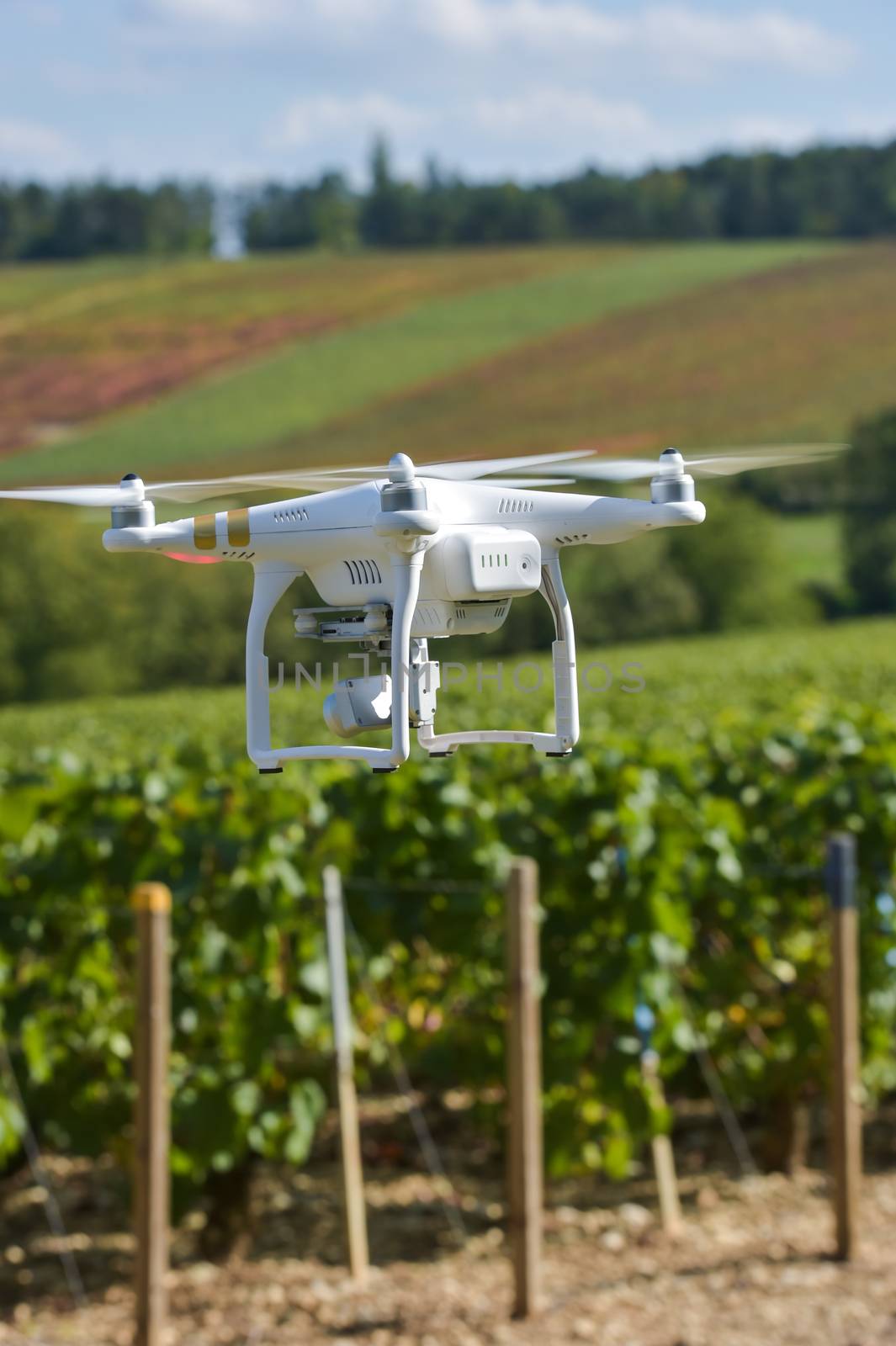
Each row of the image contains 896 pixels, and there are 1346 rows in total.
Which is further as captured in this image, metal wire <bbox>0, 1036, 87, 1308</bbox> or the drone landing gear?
metal wire <bbox>0, 1036, 87, 1308</bbox>

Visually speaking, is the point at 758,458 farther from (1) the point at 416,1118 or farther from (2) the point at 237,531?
(1) the point at 416,1118

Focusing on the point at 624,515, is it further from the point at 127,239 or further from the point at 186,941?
the point at 127,239

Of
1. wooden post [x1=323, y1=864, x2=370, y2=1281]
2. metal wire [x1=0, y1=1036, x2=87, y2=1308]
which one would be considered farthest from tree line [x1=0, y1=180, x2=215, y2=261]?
metal wire [x1=0, y1=1036, x2=87, y2=1308]

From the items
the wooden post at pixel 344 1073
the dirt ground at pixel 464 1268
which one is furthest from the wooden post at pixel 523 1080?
the wooden post at pixel 344 1073

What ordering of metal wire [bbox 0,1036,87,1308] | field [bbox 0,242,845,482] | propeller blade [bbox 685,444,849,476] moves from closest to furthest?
1. propeller blade [bbox 685,444,849,476]
2. field [bbox 0,242,845,482]
3. metal wire [bbox 0,1036,87,1308]

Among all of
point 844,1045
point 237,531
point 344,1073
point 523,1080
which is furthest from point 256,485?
point 844,1045

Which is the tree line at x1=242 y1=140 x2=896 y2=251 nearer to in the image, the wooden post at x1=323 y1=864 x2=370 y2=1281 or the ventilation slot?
the ventilation slot
